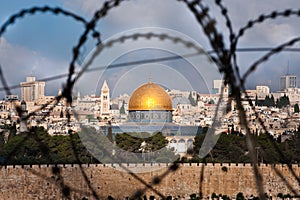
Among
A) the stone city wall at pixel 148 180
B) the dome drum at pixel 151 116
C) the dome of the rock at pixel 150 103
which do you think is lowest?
the stone city wall at pixel 148 180

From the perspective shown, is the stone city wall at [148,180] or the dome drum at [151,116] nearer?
the stone city wall at [148,180]

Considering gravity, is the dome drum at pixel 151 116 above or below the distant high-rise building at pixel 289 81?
below

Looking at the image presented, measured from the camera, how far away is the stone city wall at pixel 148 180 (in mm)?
20469

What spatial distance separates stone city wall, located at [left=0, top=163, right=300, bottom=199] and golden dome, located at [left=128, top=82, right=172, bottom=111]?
1217 inches

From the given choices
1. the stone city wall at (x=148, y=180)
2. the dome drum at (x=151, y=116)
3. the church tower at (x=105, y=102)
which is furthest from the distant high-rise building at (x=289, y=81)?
the stone city wall at (x=148, y=180)

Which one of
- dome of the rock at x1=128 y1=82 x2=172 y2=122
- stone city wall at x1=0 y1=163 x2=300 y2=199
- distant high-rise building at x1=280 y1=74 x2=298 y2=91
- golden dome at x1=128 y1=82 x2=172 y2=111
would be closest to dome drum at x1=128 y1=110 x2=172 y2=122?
dome of the rock at x1=128 y1=82 x2=172 y2=122

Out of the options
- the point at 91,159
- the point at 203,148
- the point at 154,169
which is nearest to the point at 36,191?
the point at 154,169

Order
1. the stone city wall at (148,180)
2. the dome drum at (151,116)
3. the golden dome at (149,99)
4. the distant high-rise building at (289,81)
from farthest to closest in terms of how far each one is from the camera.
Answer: the distant high-rise building at (289,81), the dome drum at (151,116), the golden dome at (149,99), the stone city wall at (148,180)

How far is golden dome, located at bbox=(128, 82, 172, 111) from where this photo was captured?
52781 mm

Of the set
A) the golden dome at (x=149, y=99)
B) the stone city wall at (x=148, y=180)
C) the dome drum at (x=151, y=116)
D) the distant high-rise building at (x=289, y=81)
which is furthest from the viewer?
the distant high-rise building at (x=289, y=81)

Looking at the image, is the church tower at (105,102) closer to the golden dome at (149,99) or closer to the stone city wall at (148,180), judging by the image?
the golden dome at (149,99)

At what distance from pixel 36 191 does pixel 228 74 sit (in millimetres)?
17386

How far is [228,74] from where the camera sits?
3.63 m

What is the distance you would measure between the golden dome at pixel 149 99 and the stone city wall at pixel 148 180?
30.9 m
